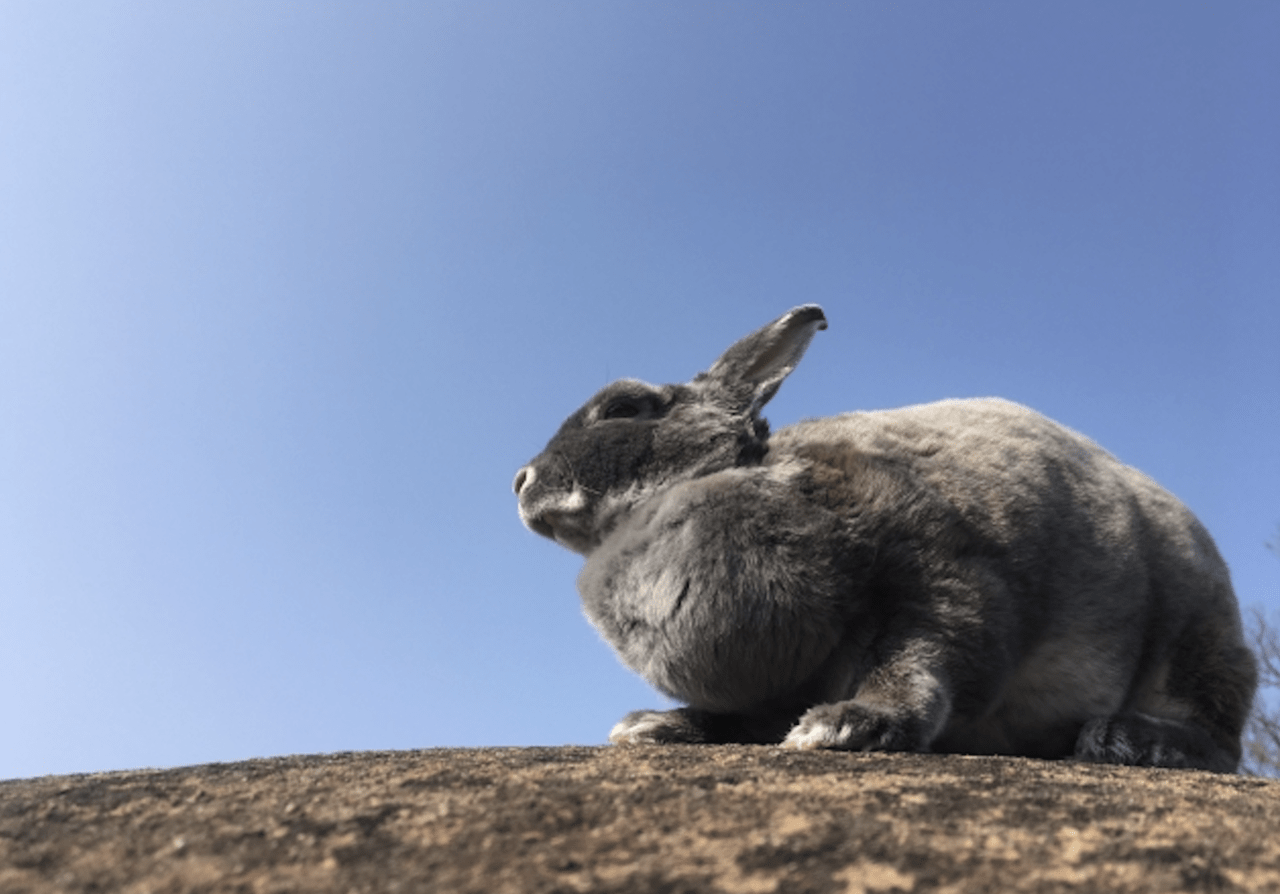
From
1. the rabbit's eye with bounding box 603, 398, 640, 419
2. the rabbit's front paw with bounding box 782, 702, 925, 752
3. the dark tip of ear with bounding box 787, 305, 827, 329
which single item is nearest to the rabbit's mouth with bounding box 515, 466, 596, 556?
the rabbit's eye with bounding box 603, 398, 640, 419

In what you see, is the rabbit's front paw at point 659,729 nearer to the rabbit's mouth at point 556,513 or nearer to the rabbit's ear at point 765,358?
the rabbit's mouth at point 556,513

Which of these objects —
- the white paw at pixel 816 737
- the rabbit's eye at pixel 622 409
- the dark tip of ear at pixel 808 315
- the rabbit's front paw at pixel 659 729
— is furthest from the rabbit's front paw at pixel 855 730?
the dark tip of ear at pixel 808 315

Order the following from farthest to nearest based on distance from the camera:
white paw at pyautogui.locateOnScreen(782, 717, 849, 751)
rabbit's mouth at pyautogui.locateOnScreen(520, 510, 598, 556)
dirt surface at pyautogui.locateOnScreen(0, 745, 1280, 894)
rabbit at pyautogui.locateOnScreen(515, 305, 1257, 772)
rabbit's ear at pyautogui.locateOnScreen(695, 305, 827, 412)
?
rabbit's ear at pyautogui.locateOnScreen(695, 305, 827, 412) < rabbit's mouth at pyautogui.locateOnScreen(520, 510, 598, 556) < rabbit at pyautogui.locateOnScreen(515, 305, 1257, 772) < white paw at pyautogui.locateOnScreen(782, 717, 849, 751) < dirt surface at pyautogui.locateOnScreen(0, 745, 1280, 894)

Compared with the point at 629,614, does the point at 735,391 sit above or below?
above

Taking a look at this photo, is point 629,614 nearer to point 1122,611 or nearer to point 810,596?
point 810,596

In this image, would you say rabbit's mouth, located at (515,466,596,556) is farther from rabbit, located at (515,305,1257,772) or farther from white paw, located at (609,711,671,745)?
white paw, located at (609,711,671,745)

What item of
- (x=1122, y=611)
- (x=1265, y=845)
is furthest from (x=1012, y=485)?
(x=1265, y=845)
